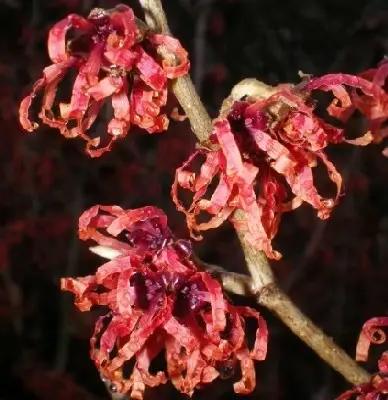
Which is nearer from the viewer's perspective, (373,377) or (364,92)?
(364,92)

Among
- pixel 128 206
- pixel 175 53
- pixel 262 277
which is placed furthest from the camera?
pixel 128 206

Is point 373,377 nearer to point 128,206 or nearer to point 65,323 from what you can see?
point 65,323

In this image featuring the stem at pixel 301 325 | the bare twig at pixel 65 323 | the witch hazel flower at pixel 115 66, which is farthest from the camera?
the bare twig at pixel 65 323

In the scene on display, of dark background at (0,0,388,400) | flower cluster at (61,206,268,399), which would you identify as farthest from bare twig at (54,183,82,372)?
flower cluster at (61,206,268,399)

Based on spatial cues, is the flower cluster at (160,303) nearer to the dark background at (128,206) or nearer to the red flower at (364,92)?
the red flower at (364,92)

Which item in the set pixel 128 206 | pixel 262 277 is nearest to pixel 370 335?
pixel 262 277

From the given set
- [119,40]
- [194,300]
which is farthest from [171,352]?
[119,40]

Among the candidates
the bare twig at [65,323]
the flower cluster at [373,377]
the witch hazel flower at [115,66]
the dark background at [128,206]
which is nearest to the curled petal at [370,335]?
the flower cluster at [373,377]

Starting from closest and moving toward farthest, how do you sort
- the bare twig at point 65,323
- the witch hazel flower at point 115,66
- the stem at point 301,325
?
the witch hazel flower at point 115,66
the stem at point 301,325
the bare twig at point 65,323
